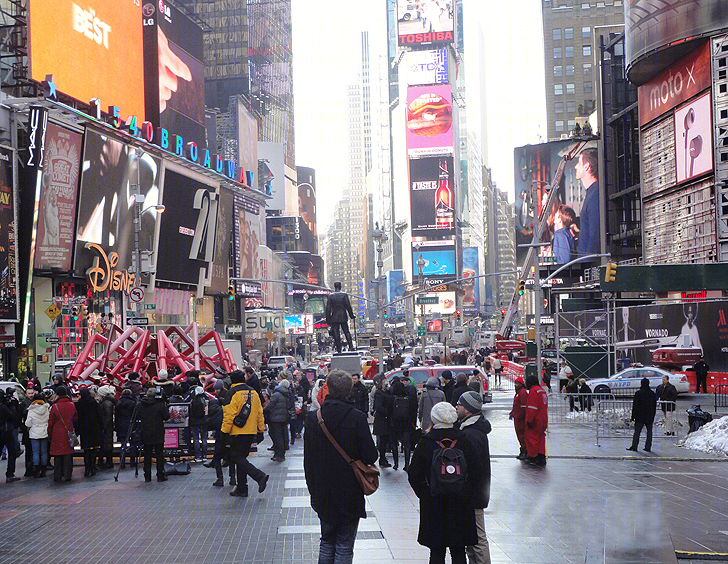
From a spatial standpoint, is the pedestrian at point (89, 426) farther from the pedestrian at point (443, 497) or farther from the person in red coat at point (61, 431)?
the pedestrian at point (443, 497)

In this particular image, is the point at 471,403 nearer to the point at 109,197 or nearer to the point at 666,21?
the point at 109,197

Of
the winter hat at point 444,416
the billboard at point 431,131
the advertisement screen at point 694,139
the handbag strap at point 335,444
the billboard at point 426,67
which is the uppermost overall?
the billboard at point 426,67

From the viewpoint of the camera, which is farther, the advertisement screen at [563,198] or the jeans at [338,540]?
the advertisement screen at [563,198]

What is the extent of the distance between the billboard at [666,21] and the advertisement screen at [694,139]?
4072 mm

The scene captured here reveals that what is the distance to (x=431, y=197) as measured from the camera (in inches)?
6526

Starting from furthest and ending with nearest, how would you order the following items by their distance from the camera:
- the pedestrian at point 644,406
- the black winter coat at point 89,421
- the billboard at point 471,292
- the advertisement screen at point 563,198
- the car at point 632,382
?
the billboard at point 471,292 → the advertisement screen at point 563,198 → the car at point 632,382 → the pedestrian at point 644,406 → the black winter coat at point 89,421

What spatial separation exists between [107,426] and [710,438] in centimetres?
1316

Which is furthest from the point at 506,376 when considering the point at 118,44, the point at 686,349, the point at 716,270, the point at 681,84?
the point at 118,44

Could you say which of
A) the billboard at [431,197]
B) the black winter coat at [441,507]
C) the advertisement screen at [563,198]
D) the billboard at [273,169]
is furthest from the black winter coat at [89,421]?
the billboard at [431,197]

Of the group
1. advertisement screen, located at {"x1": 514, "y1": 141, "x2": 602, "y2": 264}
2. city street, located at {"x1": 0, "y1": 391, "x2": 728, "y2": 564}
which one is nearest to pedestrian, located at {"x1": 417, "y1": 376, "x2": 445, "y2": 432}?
city street, located at {"x1": 0, "y1": 391, "x2": 728, "y2": 564}

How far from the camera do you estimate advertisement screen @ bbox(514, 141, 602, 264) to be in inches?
3516

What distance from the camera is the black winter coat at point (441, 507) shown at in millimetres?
6824

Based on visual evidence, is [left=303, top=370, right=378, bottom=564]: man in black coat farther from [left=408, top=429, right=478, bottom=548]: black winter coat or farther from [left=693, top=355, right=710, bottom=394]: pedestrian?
[left=693, top=355, right=710, bottom=394]: pedestrian

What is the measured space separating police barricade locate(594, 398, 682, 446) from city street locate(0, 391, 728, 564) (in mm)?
5585
